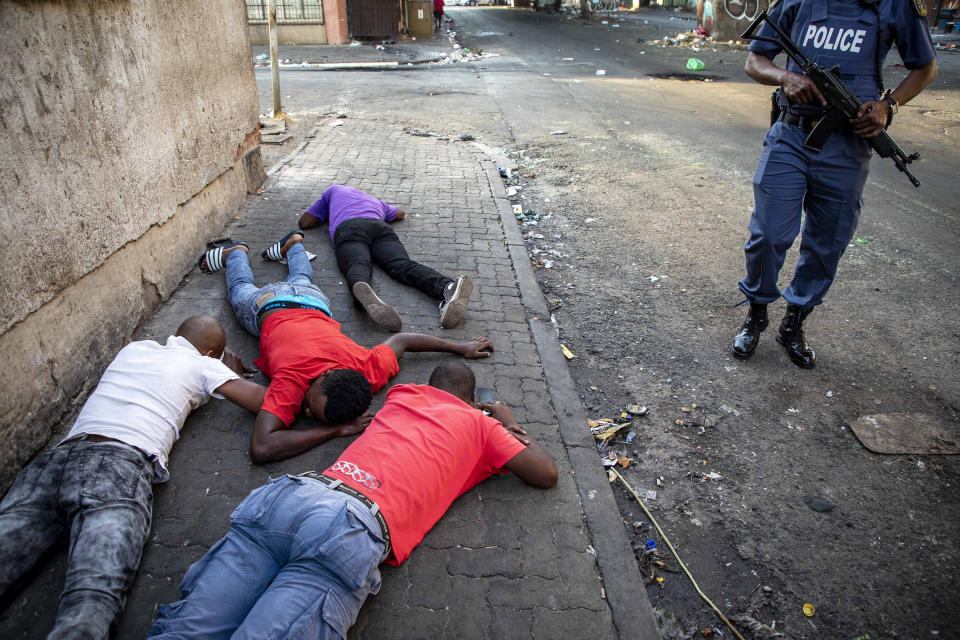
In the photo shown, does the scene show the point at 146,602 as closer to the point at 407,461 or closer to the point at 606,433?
the point at 407,461

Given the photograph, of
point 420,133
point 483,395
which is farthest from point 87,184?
point 420,133

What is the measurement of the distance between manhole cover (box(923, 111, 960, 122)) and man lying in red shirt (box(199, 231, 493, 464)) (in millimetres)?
9493

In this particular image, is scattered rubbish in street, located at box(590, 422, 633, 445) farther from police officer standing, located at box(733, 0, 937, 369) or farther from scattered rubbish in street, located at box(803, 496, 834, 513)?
police officer standing, located at box(733, 0, 937, 369)

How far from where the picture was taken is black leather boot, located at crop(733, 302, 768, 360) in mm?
3529

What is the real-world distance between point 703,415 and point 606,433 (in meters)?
0.56

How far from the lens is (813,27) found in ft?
10.1

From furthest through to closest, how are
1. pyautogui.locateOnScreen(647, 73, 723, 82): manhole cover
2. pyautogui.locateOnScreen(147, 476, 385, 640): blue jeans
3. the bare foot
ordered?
pyautogui.locateOnScreen(647, 73, 723, 82): manhole cover < the bare foot < pyautogui.locateOnScreen(147, 476, 385, 640): blue jeans

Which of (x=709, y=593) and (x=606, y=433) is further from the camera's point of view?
(x=606, y=433)

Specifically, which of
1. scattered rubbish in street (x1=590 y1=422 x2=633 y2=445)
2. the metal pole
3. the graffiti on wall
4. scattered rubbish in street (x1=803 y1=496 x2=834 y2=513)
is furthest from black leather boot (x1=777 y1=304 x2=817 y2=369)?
the graffiti on wall

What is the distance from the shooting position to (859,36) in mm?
3008

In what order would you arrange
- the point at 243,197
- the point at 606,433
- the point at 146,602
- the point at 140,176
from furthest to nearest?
the point at 243,197
the point at 140,176
the point at 606,433
the point at 146,602

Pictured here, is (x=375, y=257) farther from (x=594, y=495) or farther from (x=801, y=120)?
(x=801, y=120)

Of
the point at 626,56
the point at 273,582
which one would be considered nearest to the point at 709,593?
the point at 273,582

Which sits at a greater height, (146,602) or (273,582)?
(273,582)
